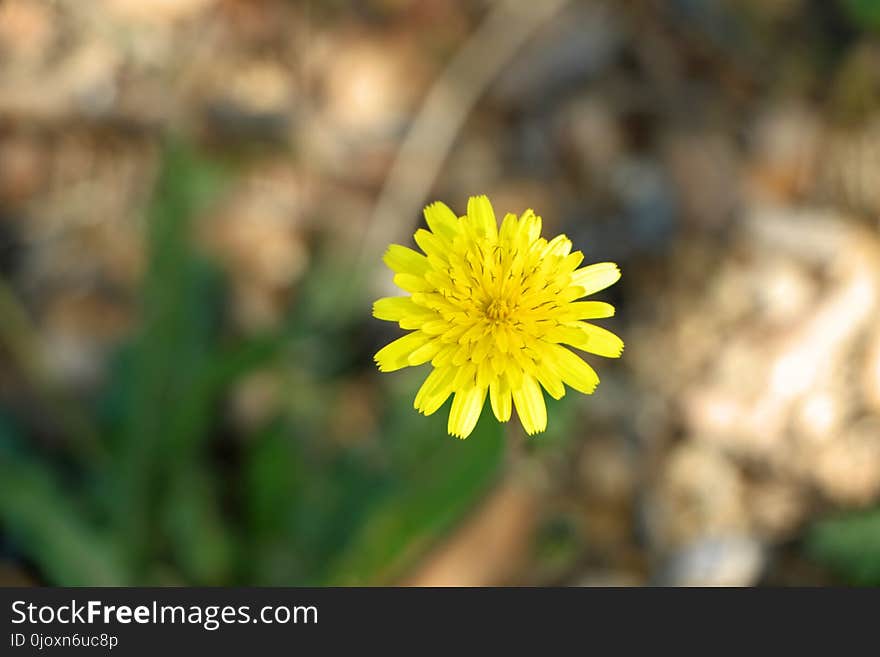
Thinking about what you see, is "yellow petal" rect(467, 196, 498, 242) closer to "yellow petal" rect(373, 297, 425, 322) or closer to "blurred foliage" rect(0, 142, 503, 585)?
"yellow petal" rect(373, 297, 425, 322)

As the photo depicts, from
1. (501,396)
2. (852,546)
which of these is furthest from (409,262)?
(852,546)

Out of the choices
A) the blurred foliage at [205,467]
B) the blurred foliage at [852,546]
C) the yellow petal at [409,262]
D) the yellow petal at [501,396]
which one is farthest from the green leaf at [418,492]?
the blurred foliage at [852,546]

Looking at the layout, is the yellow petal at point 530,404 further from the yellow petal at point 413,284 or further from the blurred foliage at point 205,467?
the blurred foliage at point 205,467

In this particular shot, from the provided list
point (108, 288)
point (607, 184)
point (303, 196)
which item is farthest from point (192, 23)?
point (607, 184)

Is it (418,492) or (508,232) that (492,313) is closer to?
(508,232)

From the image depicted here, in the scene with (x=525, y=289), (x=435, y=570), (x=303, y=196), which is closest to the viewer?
(x=525, y=289)

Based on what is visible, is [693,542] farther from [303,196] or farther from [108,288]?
[108,288]
